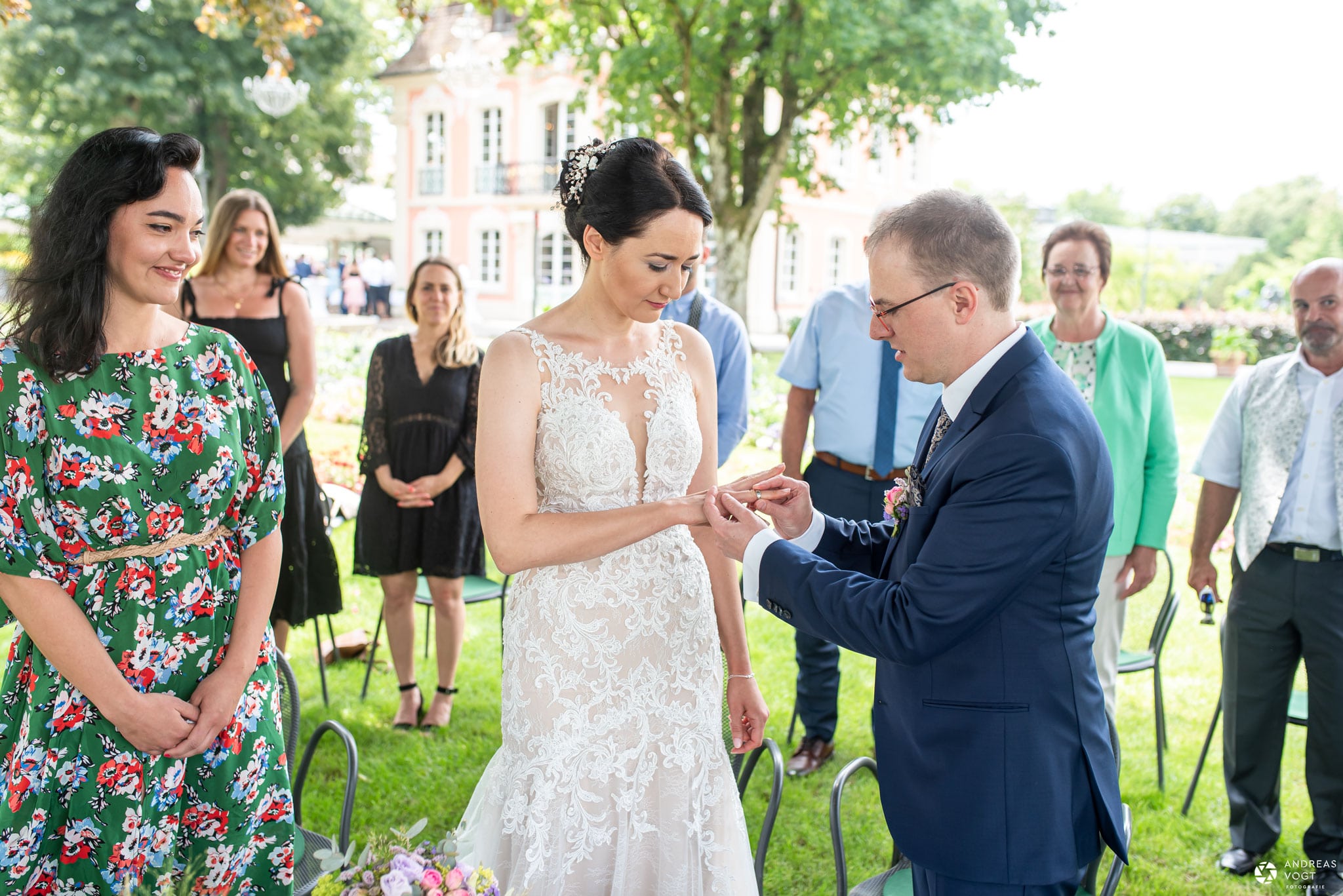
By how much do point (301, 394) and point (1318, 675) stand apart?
4407 mm

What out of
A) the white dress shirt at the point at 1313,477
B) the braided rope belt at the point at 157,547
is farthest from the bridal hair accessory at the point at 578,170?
the white dress shirt at the point at 1313,477

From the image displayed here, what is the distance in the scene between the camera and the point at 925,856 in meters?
2.07

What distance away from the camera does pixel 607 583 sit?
240 cm

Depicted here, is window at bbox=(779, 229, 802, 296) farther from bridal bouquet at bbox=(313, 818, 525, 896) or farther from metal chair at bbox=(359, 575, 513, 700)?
bridal bouquet at bbox=(313, 818, 525, 896)

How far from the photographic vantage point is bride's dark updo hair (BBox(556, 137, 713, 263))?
2.29m

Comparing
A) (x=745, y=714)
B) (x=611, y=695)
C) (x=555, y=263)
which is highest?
(x=555, y=263)

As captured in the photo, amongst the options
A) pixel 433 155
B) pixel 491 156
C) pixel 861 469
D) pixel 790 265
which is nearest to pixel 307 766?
pixel 861 469

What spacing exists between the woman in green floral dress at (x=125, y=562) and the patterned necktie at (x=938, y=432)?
1552mm

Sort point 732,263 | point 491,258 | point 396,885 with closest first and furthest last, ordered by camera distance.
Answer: point 396,885 → point 732,263 → point 491,258

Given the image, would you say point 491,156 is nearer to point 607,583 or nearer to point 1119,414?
point 1119,414

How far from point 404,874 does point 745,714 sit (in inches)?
49.0

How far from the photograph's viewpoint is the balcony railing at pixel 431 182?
3284 cm

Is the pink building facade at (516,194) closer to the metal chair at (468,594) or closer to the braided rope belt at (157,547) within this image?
the metal chair at (468,594)

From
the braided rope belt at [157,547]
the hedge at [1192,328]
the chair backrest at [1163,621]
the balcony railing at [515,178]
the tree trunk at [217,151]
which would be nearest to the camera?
the braided rope belt at [157,547]
